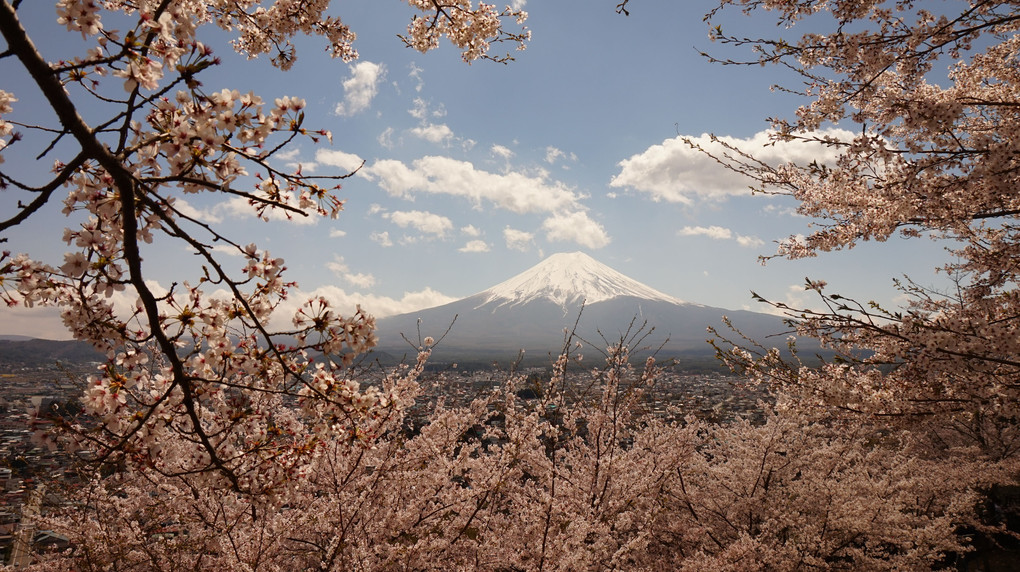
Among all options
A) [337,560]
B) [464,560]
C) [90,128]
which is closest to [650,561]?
[464,560]

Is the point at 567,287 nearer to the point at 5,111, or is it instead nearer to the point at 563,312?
the point at 563,312

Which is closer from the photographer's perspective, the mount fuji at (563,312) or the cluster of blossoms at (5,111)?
the cluster of blossoms at (5,111)

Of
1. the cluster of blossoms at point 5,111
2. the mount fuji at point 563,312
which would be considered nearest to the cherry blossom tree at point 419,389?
the cluster of blossoms at point 5,111

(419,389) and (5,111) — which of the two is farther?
(419,389)

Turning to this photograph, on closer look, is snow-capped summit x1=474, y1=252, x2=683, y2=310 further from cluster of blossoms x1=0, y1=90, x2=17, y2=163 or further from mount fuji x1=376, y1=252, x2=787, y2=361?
cluster of blossoms x1=0, y1=90, x2=17, y2=163

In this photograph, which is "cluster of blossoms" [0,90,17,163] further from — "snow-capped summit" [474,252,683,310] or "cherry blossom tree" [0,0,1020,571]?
"snow-capped summit" [474,252,683,310]

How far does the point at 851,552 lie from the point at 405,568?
24.7ft

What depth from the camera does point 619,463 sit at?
6359mm

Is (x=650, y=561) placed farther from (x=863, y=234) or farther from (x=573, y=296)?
(x=573, y=296)

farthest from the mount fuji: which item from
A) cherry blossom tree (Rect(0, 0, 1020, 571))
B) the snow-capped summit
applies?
cherry blossom tree (Rect(0, 0, 1020, 571))

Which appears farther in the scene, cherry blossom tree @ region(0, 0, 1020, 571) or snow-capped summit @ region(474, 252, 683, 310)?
snow-capped summit @ region(474, 252, 683, 310)

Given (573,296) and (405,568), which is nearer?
(405,568)

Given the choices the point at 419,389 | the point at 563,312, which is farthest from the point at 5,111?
the point at 563,312

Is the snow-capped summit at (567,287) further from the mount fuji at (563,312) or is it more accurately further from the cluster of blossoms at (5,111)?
the cluster of blossoms at (5,111)
